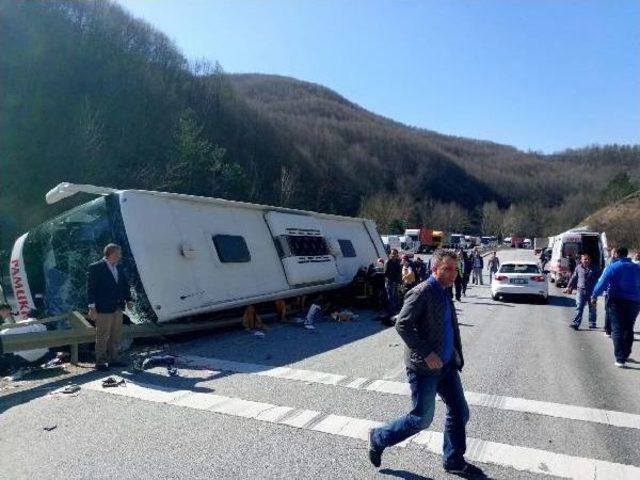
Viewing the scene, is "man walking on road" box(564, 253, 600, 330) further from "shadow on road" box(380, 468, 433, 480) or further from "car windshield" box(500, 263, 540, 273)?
"shadow on road" box(380, 468, 433, 480)

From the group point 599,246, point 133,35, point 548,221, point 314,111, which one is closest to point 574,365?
point 599,246

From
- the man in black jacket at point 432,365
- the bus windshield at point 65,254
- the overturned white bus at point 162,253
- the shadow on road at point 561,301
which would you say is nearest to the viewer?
the man in black jacket at point 432,365

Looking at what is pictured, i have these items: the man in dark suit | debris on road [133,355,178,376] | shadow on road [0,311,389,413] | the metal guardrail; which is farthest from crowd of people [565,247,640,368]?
the man in dark suit

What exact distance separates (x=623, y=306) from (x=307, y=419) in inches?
228

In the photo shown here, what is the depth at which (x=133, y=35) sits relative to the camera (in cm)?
6506

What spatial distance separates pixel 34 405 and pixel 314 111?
14702 centimetres

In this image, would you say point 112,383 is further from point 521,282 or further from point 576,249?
point 576,249

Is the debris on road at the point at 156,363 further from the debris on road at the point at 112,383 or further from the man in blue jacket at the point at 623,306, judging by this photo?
the man in blue jacket at the point at 623,306

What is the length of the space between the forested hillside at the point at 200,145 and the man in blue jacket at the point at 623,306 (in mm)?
28757

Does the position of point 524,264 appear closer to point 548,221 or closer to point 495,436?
Result: point 495,436

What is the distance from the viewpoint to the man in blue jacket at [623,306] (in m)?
8.52

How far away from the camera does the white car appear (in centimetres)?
1869

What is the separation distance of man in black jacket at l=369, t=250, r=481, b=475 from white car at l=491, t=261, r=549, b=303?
1538 cm

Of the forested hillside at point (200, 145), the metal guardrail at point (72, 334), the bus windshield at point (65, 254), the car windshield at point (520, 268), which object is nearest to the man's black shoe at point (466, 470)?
the metal guardrail at point (72, 334)
